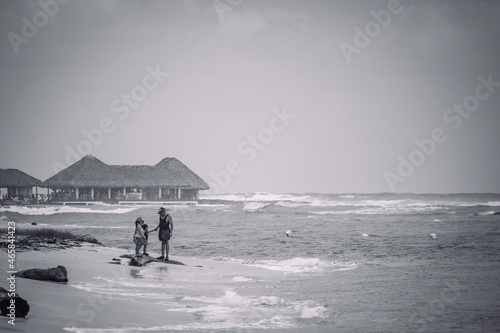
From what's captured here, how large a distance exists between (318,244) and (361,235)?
166 inches

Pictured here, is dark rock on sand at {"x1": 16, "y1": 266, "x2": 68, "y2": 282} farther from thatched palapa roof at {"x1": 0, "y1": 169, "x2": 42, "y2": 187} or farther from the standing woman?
thatched palapa roof at {"x1": 0, "y1": 169, "x2": 42, "y2": 187}

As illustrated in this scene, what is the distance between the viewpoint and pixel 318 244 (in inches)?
923

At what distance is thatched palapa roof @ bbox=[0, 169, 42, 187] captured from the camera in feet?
189

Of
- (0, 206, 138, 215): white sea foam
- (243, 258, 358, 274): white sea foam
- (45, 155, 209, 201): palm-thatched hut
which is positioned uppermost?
(45, 155, 209, 201): palm-thatched hut

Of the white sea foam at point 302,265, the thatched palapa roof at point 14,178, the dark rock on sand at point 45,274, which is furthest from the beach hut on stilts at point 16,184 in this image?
the dark rock on sand at point 45,274

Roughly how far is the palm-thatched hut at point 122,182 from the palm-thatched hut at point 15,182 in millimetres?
2757

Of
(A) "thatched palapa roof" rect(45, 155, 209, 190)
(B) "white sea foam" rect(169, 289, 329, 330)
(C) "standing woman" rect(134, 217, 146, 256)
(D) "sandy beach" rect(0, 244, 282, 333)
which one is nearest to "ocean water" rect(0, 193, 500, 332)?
(B) "white sea foam" rect(169, 289, 329, 330)

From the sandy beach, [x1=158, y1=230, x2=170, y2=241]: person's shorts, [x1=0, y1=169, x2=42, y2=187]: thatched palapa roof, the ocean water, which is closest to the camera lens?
the sandy beach

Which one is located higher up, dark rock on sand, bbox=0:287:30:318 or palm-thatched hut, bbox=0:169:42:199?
palm-thatched hut, bbox=0:169:42:199

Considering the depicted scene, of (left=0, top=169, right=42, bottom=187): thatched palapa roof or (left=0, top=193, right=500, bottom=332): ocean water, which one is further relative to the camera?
(left=0, top=169, right=42, bottom=187): thatched palapa roof

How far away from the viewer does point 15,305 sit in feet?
26.1

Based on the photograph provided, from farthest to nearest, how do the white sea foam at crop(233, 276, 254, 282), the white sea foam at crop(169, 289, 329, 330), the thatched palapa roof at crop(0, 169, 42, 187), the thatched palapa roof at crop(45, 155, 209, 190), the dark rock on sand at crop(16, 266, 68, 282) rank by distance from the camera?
the thatched palapa roof at crop(0, 169, 42, 187)
the thatched palapa roof at crop(45, 155, 209, 190)
the white sea foam at crop(233, 276, 254, 282)
the dark rock on sand at crop(16, 266, 68, 282)
the white sea foam at crop(169, 289, 329, 330)

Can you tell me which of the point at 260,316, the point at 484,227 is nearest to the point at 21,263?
the point at 260,316

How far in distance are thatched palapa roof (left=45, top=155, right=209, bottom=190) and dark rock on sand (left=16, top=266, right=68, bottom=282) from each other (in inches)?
1779
